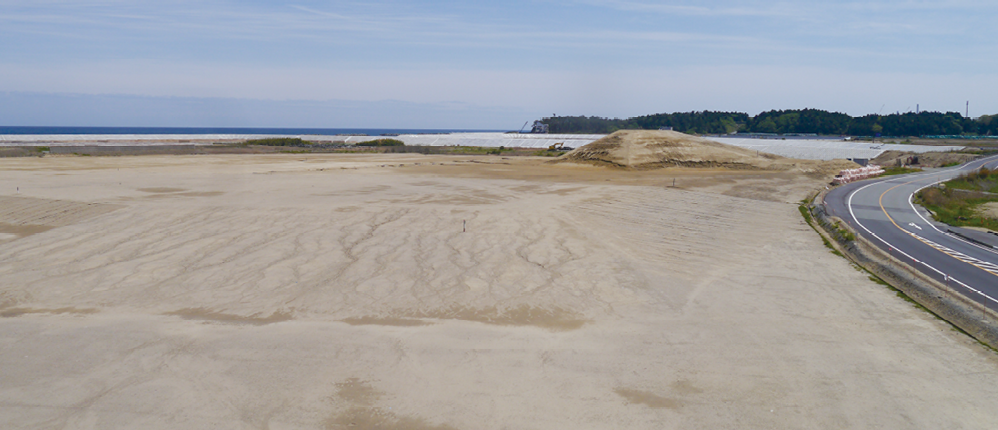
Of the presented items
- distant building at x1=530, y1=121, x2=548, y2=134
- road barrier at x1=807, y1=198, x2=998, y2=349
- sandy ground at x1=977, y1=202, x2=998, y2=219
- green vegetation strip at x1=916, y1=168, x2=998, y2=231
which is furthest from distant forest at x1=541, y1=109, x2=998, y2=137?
road barrier at x1=807, y1=198, x2=998, y2=349

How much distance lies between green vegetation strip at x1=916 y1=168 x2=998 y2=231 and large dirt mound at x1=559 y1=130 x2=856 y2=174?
1179 centimetres

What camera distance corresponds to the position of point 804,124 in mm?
141750

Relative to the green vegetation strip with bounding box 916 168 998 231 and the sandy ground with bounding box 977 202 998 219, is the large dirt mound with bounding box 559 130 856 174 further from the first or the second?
the sandy ground with bounding box 977 202 998 219

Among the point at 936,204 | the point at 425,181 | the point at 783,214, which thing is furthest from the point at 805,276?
the point at 425,181

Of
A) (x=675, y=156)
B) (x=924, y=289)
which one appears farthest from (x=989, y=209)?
(x=675, y=156)

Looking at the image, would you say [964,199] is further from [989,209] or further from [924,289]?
[924,289]

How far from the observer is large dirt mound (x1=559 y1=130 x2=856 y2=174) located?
52.2m

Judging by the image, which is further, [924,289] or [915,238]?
[915,238]

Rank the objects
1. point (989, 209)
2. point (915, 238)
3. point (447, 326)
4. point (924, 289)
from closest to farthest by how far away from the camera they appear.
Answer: point (447, 326), point (924, 289), point (915, 238), point (989, 209)

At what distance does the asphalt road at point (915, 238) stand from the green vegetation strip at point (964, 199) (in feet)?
2.96

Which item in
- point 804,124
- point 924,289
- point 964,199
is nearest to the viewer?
point 924,289

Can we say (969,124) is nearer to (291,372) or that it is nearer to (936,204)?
(936,204)

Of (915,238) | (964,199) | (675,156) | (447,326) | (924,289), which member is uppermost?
(675,156)

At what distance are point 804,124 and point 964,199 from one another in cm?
12057
